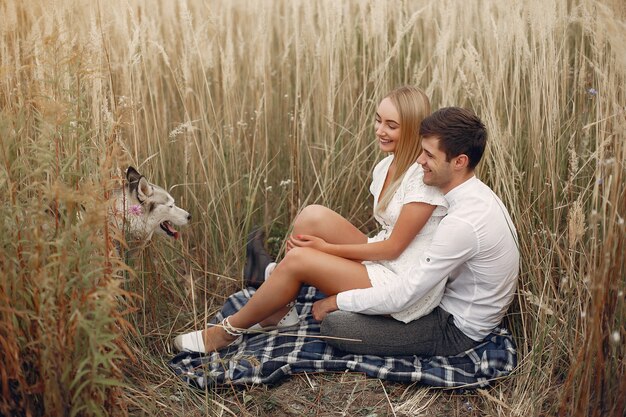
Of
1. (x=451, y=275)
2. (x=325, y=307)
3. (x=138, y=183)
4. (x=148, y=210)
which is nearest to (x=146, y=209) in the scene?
(x=148, y=210)

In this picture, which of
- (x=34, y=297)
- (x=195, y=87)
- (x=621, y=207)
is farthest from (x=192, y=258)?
(x=621, y=207)

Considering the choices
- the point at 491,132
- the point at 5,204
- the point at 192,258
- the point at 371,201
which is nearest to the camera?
the point at 5,204

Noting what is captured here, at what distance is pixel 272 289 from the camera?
2635mm

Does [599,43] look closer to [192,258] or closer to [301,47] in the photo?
[301,47]

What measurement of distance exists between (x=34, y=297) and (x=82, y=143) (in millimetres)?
767

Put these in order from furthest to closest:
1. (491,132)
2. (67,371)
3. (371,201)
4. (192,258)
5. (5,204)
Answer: (371,201)
(192,258)
(491,132)
(5,204)
(67,371)

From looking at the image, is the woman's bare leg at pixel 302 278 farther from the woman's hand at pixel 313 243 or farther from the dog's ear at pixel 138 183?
the dog's ear at pixel 138 183

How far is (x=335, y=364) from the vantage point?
8.28 ft

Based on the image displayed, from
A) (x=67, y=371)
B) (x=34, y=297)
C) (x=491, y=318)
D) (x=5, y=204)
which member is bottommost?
(x=491, y=318)

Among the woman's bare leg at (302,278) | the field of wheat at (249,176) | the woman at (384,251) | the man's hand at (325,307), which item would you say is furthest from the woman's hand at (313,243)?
the field of wheat at (249,176)

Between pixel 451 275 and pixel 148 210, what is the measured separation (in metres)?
1.29

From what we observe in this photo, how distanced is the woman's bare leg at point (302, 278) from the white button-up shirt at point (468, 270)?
88mm

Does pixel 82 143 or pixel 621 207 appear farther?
pixel 82 143

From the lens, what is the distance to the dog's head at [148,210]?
9.02 ft
